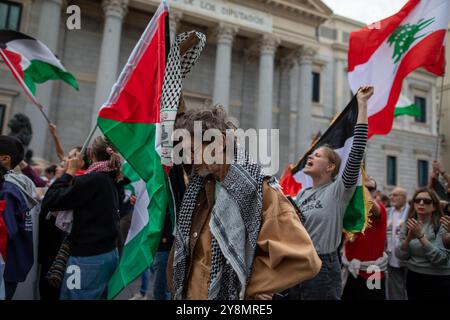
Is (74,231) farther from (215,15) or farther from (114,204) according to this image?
(215,15)

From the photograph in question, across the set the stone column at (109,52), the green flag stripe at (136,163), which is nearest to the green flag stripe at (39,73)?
the green flag stripe at (136,163)

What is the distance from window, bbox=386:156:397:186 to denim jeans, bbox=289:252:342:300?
2636cm

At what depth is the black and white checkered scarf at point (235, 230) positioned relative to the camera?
159cm

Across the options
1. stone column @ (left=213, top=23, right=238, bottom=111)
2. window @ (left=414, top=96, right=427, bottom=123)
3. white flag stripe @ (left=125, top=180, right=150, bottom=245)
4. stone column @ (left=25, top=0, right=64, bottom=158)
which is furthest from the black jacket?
window @ (left=414, top=96, right=427, bottom=123)

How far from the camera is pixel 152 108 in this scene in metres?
2.91

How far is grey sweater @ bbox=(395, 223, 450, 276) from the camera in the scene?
319cm

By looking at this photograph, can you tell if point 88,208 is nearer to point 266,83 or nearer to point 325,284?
point 325,284

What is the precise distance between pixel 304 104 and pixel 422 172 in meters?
13.9

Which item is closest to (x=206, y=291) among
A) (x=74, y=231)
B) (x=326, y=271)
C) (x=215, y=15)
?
(x=326, y=271)

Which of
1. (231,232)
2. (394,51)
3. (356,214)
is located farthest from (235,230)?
(394,51)

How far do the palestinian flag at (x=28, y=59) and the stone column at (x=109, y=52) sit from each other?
375 inches

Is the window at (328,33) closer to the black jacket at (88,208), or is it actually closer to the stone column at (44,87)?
the stone column at (44,87)

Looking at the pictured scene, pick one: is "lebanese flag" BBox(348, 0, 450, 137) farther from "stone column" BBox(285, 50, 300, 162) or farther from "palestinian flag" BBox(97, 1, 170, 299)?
"stone column" BBox(285, 50, 300, 162)
